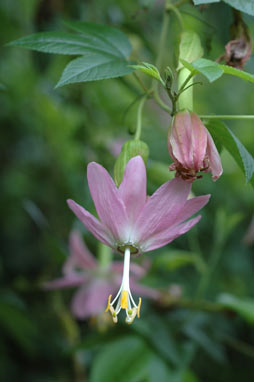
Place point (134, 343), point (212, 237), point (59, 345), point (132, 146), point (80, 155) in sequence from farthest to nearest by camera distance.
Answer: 1. point (80, 155)
2. point (212, 237)
3. point (59, 345)
4. point (134, 343)
5. point (132, 146)

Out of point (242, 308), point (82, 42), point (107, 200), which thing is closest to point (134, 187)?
point (107, 200)

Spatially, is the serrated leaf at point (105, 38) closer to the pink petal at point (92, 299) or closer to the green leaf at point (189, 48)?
the green leaf at point (189, 48)

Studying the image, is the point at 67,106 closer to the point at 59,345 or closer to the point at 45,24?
the point at 45,24

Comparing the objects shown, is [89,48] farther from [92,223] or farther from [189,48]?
[92,223]

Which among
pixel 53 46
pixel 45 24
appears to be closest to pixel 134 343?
pixel 53 46

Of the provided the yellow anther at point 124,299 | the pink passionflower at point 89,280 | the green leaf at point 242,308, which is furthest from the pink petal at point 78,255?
the yellow anther at point 124,299

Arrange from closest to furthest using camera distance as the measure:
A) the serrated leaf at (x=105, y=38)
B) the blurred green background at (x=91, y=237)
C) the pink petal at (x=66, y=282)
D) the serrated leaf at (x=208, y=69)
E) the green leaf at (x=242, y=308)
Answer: the serrated leaf at (x=208, y=69) < the serrated leaf at (x=105, y=38) < the green leaf at (x=242, y=308) < the blurred green background at (x=91, y=237) < the pink petal at (x=66, y=282)
